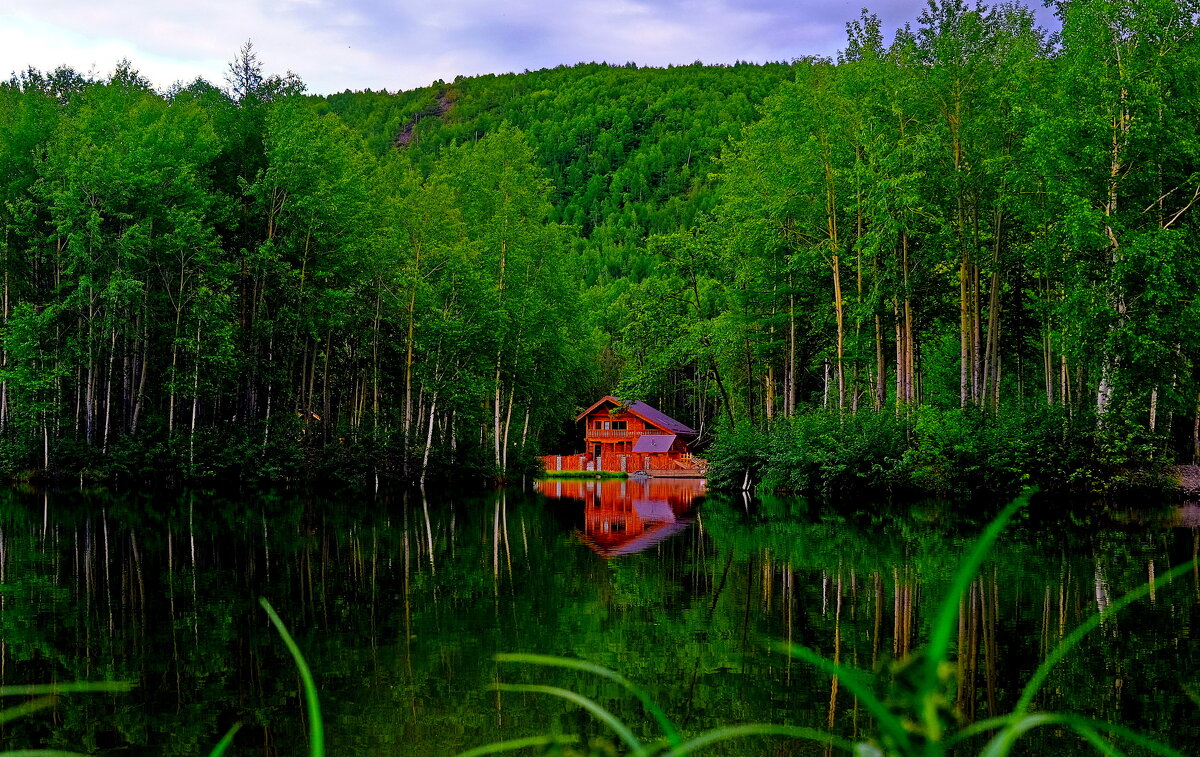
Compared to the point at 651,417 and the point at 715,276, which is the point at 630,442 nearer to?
the point at 651,417

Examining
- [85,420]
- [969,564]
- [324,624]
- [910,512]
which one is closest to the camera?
[969,564]

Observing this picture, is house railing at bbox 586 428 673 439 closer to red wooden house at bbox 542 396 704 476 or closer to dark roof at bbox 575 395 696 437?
red wooden house at bbox 542 396 704 476

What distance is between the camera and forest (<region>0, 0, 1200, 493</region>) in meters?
21.6

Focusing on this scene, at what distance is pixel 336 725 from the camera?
527 cm

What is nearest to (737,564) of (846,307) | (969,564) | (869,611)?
(869,611)

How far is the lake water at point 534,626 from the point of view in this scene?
535 cm

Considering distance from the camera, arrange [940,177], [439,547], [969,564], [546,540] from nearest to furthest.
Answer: [969,564] < [439,547] < [546,540] < [940,177]

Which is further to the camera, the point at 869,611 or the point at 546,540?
the point at 546,540

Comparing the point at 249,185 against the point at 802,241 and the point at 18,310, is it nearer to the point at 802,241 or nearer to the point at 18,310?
the point at 18,310

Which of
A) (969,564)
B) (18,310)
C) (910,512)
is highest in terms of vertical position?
(18,310)

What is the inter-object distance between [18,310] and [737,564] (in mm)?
24560

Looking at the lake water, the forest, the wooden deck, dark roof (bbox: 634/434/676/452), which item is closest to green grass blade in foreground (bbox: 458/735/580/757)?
the lake water

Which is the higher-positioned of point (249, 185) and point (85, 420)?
point (249, 185)

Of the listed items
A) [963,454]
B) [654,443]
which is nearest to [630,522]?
[963,454]
